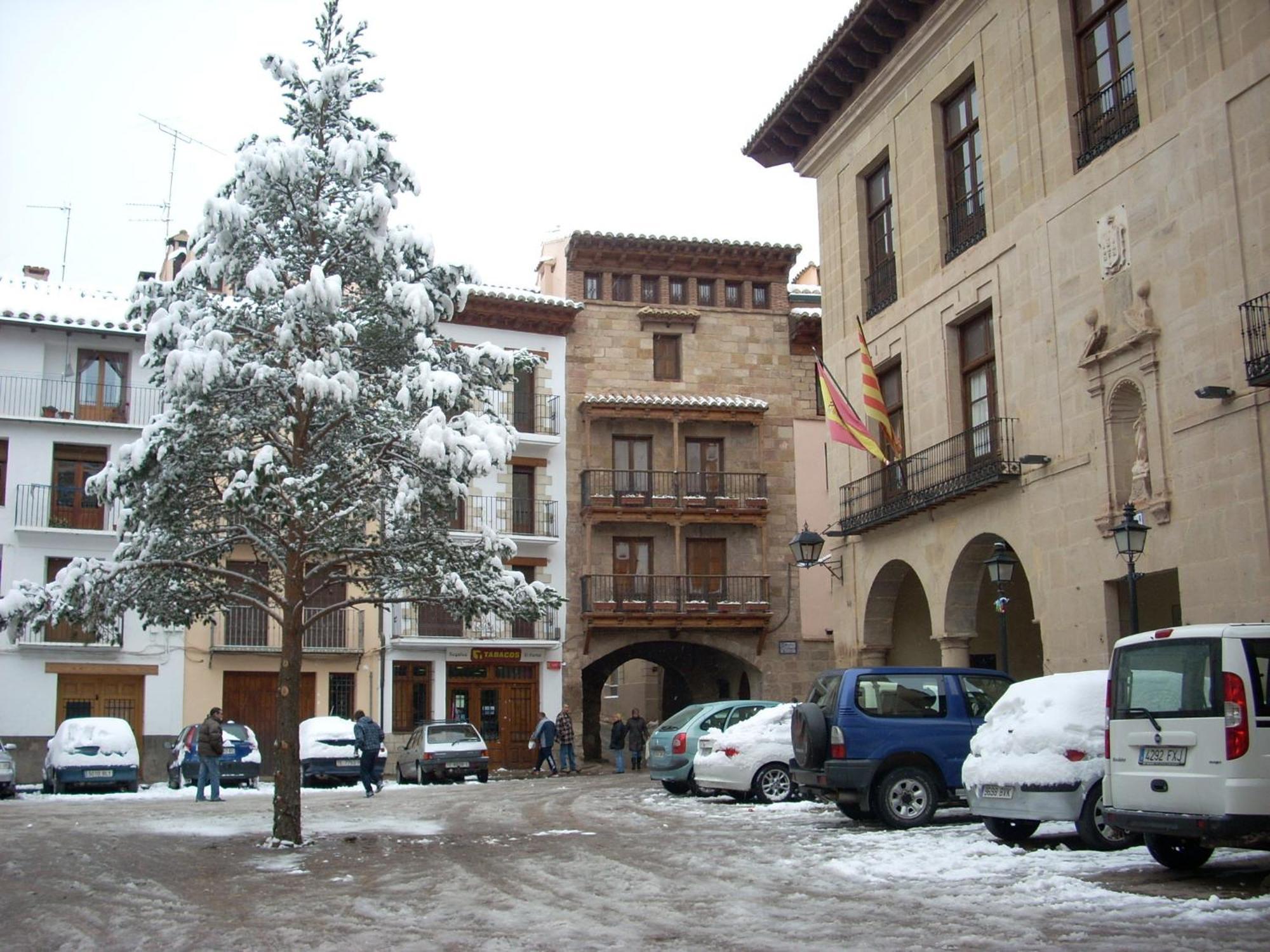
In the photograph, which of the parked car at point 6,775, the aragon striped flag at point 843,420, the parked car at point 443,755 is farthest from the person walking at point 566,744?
the aragon striped flag at point 843,420

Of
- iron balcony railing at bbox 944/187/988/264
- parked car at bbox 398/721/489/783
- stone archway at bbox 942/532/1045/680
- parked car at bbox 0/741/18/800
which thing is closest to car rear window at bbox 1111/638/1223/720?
stone archway at bbox 942/532/1045/680

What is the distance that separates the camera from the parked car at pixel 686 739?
21.2m

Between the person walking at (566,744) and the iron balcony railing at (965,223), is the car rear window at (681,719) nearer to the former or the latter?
the iron balcony railing at (965,223)

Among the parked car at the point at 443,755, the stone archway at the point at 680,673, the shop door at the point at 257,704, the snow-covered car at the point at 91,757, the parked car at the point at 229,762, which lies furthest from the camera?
the stone archway at the point at 680,673

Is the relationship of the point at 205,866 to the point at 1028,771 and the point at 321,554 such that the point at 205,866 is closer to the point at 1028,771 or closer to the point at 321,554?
the point at 321,554

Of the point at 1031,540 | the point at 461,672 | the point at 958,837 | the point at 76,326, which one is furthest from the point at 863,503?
the point at 76,326

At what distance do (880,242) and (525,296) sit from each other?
1463 centimetres

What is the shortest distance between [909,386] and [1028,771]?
12904mm

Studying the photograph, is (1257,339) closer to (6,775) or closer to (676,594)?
(6,775)

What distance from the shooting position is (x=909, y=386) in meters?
23.7

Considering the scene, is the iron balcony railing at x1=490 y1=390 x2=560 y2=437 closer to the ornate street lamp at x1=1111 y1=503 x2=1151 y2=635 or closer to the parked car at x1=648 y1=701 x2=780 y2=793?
the parked car at x1=648 y1=701 x2=780 y2=793

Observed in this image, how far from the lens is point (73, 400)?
34.1 m

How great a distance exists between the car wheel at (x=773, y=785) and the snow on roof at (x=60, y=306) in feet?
69.6

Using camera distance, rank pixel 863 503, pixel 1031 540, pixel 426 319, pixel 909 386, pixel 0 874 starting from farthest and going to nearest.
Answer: pixel 863 503
pixel 909 386
pixel 1031 540
pixel 426 319
pixel 0 874
